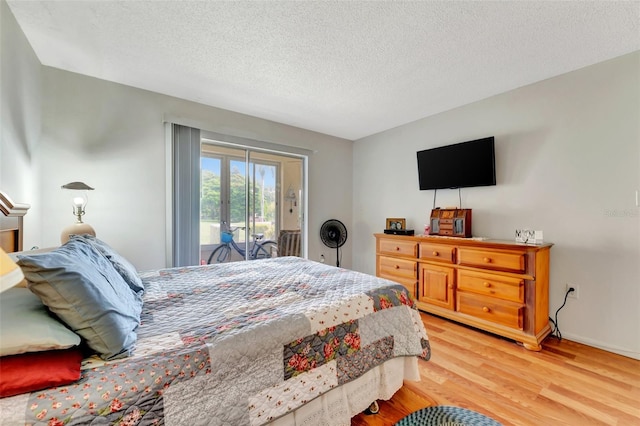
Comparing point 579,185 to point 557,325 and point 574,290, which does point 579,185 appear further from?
point 557,325

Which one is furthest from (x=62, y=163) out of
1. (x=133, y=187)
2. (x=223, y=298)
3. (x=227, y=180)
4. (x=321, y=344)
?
(x=321, y=344)

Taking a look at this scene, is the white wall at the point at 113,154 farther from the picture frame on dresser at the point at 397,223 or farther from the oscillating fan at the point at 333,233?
the picture frame on dresser at the point at 397,223

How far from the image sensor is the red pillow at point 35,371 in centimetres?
70

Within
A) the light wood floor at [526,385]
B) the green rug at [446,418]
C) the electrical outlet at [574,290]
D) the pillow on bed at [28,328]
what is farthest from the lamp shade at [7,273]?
the electrical outlet at [574,290]

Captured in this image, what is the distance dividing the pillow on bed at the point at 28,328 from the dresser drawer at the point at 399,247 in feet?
9.82

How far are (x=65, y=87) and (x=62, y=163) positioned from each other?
2.33 feet

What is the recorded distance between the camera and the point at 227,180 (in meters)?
3.46

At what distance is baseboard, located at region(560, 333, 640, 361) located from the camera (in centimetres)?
208

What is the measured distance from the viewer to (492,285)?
244 cm

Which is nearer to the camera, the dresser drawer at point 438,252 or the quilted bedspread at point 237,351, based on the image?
the quilted bedspread at point 237,351

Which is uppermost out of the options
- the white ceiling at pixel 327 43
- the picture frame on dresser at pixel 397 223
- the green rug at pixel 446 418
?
the white ceiling at pixel 327 43

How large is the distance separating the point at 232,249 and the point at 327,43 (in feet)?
8.76

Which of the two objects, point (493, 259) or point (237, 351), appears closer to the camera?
point (237, 351)

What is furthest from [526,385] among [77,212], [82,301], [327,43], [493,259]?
[77,212]
